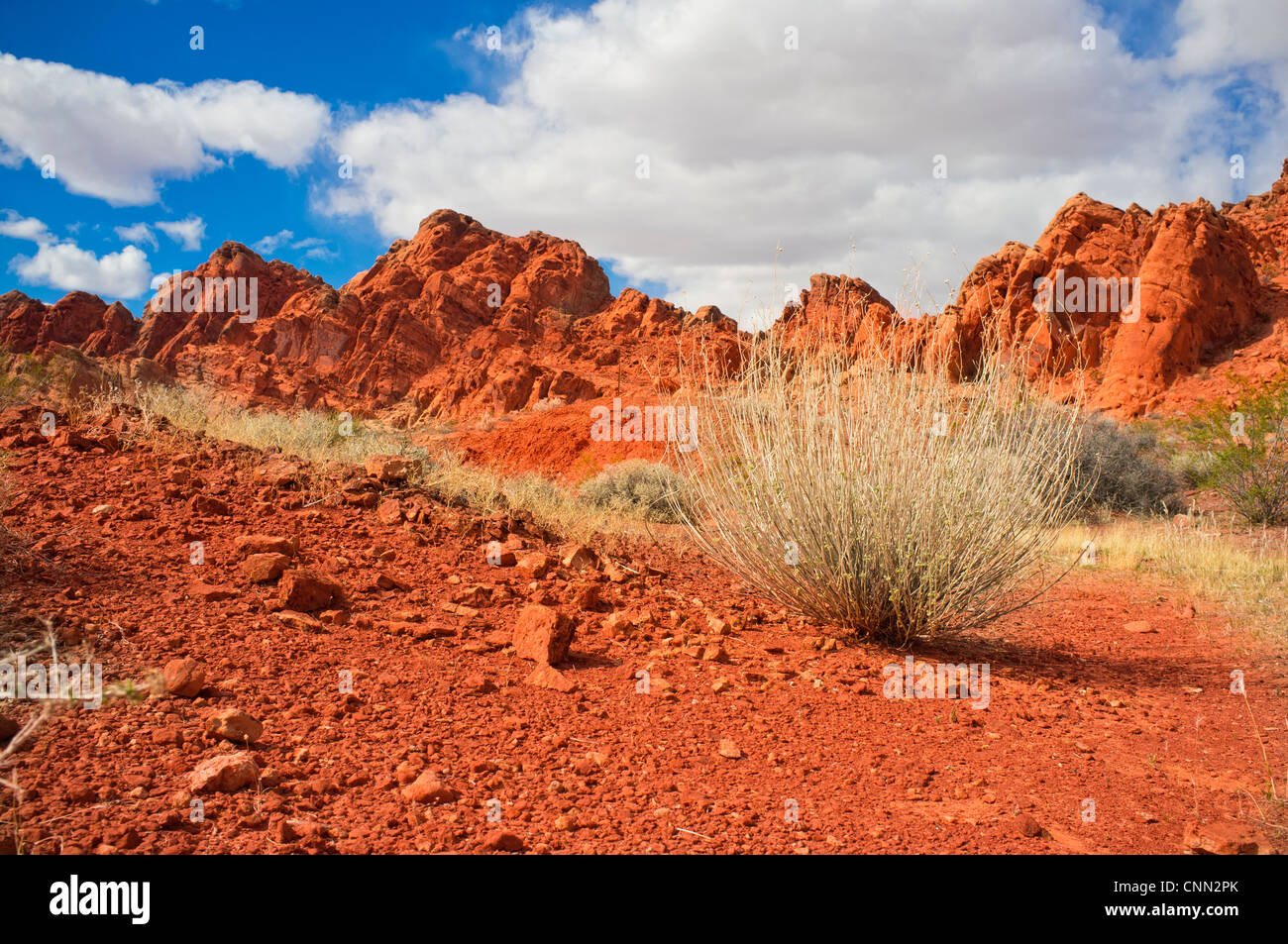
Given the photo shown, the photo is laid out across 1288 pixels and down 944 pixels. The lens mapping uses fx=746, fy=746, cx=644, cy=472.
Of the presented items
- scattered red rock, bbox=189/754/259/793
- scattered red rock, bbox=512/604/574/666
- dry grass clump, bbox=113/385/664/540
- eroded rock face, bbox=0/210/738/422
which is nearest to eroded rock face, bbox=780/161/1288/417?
eroded rock face, bbox=0/210/738/422

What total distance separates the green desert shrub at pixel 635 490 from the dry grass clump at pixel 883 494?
15.4 feet

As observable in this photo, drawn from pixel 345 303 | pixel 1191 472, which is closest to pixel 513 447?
pixel 1191 472

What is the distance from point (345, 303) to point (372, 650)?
128ft

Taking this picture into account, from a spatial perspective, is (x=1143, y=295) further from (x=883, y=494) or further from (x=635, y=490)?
(x=883, y=494)

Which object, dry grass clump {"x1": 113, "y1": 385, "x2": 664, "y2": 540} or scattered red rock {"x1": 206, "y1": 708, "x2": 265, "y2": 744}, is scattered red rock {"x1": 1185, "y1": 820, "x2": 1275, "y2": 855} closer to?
scattered red rock {"x1": 206, "y1": 708, "x2": 265, "y2": 744}

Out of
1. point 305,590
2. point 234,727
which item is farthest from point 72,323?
point 234,727

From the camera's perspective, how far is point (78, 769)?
2473 millimetres

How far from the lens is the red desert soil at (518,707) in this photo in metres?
2.42

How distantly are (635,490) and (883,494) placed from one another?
277 inches

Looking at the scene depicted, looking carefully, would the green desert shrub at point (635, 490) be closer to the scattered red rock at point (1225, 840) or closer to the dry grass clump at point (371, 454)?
the dry grass clump at point (371, 454)

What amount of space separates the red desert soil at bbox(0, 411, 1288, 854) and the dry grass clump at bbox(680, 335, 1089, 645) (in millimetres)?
389

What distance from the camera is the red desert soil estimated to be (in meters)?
2.42

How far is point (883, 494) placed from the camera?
426cm

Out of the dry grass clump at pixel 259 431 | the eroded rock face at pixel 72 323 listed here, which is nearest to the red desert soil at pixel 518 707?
the dry grass clump at pixel 259 431
